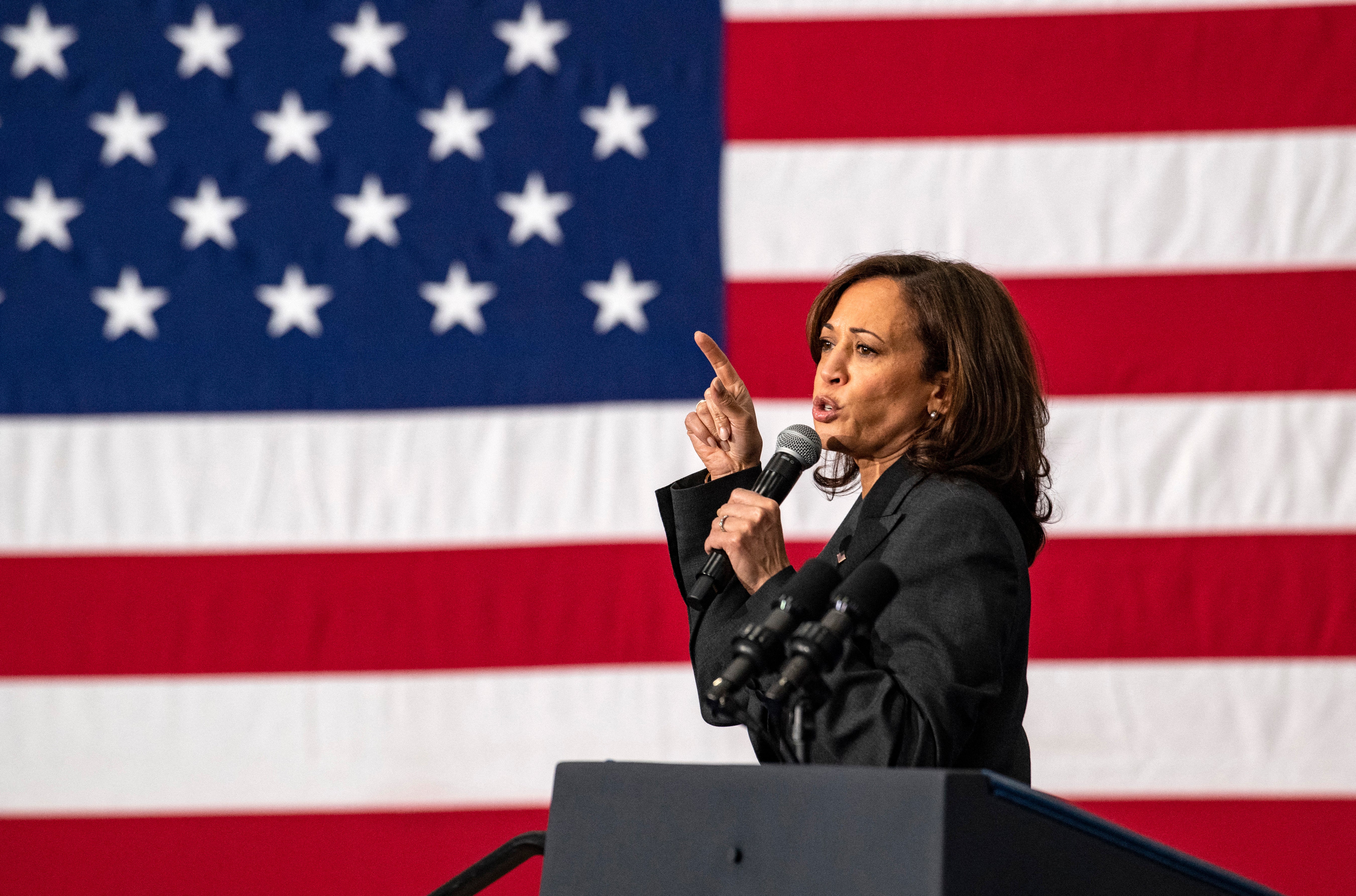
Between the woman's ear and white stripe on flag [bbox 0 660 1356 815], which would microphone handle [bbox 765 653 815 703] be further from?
white stripe on flag [bbox 0 660 1356 815]

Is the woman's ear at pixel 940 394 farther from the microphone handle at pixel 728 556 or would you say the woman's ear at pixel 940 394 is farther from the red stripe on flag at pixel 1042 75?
the red stripe on flag at pixel 1042 75

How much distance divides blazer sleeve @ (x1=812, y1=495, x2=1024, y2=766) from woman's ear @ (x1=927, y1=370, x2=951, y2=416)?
0.18 meters

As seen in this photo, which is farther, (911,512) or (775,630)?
(911,512)

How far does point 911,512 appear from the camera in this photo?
1245mm

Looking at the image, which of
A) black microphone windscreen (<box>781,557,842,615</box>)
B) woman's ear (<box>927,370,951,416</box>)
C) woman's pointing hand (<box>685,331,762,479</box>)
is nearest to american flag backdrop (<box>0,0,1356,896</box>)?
woman's pointing hand (<box>685,331,762,479</box>)

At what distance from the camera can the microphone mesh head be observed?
4.22ft

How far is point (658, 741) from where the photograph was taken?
89.7 inches

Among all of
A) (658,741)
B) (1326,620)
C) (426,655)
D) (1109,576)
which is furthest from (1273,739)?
(426,655)

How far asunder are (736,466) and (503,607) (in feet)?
3.21

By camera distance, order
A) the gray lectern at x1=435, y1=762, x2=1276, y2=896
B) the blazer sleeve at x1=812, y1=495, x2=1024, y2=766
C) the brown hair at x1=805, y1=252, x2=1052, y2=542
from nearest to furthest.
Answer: the gray lectern at x1=435, y1=762, x2=1276, y2=896
the blazer sleeve at x1=812, y1=495, x2=1024, y2=766
the brown hair at x1=805, y1=252, x2=1052, y2=542

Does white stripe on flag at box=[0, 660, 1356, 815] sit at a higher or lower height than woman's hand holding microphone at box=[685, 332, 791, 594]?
lower

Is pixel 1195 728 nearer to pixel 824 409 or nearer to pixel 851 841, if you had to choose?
pixel 824 409

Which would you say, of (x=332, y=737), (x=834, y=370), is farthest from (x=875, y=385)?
(x=332, y=737)

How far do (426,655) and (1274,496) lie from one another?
1666 millimetres
